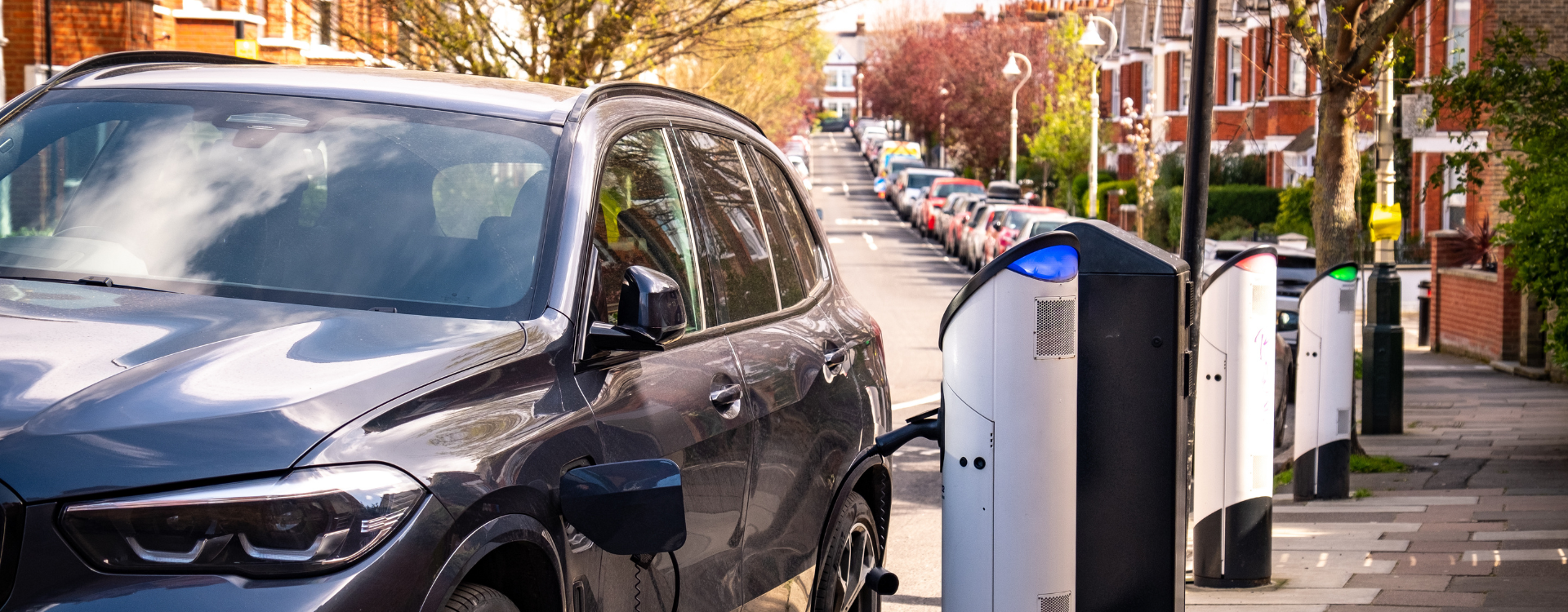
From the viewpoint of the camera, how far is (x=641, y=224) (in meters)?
3.91

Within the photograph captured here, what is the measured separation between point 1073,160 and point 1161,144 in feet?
20.5

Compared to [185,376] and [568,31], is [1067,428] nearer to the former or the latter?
[185,376]

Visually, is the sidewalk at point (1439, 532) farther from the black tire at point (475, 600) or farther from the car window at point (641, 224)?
the black tire at point (475, 600)

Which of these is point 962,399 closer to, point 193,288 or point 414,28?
point 193,288

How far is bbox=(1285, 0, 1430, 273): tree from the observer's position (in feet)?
36.8

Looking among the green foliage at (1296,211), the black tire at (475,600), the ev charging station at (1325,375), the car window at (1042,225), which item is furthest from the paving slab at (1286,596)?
the green foliage at (1296,211)

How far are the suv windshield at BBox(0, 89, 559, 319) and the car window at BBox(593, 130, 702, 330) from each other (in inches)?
8.0

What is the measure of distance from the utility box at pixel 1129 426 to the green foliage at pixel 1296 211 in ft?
85.7

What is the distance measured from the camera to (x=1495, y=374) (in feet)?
62.8

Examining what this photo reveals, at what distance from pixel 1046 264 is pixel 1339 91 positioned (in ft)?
27.5

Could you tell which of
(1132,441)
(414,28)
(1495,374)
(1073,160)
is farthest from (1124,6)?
(1132,441)

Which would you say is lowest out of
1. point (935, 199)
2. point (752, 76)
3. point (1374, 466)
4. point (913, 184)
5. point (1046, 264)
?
point (1374, 466)

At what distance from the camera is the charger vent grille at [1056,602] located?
4223 millimetres

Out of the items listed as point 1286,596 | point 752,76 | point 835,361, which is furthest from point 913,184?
point 835,361
